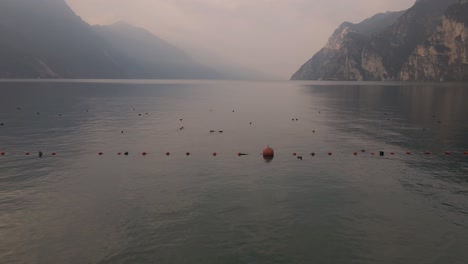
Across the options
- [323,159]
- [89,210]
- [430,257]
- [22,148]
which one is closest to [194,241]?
[89,210]

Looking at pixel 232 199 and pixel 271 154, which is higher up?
pixel 271 154

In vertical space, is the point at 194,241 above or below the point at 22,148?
below

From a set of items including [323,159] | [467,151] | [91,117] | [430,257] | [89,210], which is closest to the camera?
[430,257]

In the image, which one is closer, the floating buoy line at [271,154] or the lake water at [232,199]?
the lake water at [232,199]

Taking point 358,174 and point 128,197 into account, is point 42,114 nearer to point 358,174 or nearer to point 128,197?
point 128,197

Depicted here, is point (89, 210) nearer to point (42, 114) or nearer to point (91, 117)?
point (91, 117)

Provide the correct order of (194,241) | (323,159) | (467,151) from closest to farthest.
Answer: (194,241) → (323,159) → (467,151)

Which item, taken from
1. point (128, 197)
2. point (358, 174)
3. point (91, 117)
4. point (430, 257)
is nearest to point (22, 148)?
point (128, 197)

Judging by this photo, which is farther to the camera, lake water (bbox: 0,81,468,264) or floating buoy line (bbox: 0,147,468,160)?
floating buoy line (bbox: 0,147,468,160)

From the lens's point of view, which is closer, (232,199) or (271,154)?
(232,199)

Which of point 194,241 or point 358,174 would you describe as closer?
point 194,241
